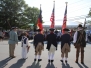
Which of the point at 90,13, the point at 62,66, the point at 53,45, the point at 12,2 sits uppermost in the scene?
the point at 12,2

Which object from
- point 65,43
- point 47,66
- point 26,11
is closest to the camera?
point 47,66

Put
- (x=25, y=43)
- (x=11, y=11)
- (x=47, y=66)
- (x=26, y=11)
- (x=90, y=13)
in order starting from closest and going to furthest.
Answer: (x=47, y=66)
(x=25, y=43)
(x=90, y=13)
(x=11, y=11)
(x=26, y=11)

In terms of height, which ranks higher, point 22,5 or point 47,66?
point 22,5

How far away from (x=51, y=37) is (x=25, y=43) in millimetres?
1733

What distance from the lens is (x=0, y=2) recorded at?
142 ft

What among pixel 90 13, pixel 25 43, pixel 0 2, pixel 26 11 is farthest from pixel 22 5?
pixel 25 43

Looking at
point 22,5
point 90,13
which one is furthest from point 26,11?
point 90,13

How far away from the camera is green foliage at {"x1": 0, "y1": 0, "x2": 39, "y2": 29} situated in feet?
139

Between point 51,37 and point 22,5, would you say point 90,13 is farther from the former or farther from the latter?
point 51,37

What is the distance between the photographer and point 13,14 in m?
42.8

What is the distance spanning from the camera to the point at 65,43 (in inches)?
343

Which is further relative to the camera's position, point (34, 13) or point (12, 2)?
point (34, 13)

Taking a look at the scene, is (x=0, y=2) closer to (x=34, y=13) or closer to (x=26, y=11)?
(x=26, y=11)

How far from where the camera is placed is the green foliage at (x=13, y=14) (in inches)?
1668
